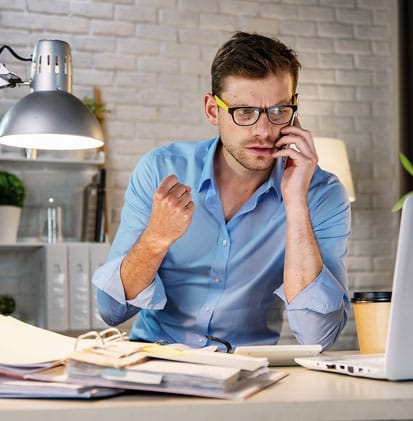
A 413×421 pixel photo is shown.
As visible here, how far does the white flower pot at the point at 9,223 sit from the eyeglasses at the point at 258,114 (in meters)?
1.96

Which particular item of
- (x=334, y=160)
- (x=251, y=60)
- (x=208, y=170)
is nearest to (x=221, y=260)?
(x=208, y=170)

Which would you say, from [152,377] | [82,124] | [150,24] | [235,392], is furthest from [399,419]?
[150,24]

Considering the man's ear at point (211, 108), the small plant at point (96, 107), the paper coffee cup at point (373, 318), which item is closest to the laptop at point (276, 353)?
the paper coffee cup at point (373, 318)

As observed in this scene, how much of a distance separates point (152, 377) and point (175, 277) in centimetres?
108

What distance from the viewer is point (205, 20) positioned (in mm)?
4344

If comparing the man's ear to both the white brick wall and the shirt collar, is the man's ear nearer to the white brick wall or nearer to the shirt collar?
the shirt collar

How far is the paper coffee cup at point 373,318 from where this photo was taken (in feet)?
5.36

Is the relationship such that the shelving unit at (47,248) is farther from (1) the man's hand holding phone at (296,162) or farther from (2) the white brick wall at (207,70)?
(1) the man's hand holding phone at (296,162)

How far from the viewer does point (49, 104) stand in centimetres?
187

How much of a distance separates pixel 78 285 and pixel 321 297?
83.7 inches

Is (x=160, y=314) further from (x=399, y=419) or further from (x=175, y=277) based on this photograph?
(x=399, y=419)

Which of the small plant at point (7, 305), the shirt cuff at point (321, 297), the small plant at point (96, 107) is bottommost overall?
the small plant at point (7, 305)

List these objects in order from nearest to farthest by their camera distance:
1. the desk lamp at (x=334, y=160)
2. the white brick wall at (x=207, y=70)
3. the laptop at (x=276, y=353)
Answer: the laptop at (x=276, y=353) → the desk lamp at (x=334, y=160) → the white brick wall at (x=207, y=70)

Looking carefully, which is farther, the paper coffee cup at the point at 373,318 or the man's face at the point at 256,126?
the man's face at the point at 256,126
